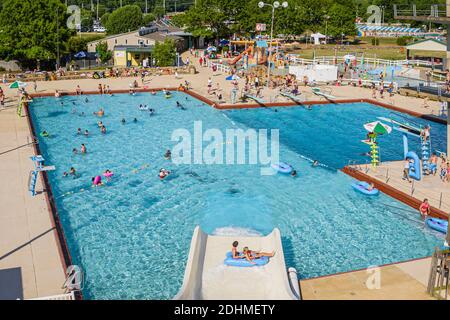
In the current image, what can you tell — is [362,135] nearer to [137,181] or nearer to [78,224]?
[137,181]

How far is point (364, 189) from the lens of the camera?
2122 centimetres

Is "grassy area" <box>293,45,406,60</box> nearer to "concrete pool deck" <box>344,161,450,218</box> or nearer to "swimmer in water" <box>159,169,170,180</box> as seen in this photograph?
"concrete pool deck" <box>344,161,450,218</box>

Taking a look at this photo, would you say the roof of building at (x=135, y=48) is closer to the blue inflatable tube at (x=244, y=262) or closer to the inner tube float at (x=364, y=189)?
the inner tube float at (x=364, y=189)

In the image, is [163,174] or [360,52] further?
[360,52]

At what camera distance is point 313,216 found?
1945 cm

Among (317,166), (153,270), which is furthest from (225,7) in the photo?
(153,270)

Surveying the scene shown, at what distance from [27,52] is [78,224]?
37.6m

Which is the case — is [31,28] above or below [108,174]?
above

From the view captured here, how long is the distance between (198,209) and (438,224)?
29.5ft

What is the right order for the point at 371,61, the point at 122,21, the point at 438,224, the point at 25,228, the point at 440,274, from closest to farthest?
the point at 440,274 → the point at 25,228 → the point at 438,224 → the point at 371,61 → the point at 122,21

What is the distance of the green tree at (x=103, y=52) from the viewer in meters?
60.2

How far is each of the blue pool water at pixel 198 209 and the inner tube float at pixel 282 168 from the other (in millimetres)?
439

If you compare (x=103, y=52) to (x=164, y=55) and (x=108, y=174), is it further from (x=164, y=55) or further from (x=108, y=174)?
(x=108, y=174)

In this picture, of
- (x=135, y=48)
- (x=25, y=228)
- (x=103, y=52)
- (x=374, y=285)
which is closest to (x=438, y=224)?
(x=374, y=285)
